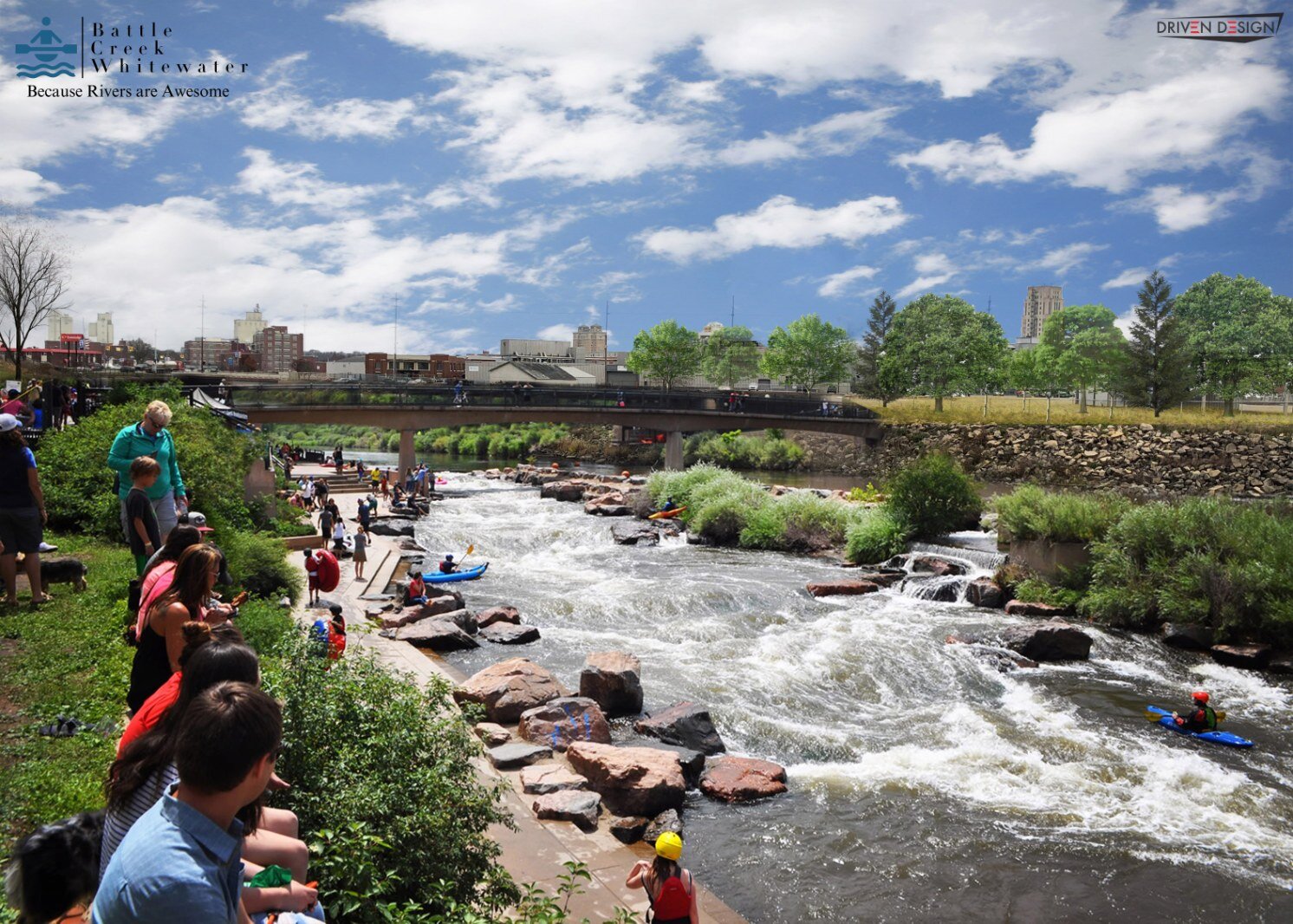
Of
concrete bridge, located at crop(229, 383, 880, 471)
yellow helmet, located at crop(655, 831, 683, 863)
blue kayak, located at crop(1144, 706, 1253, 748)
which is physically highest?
concrete bridge, located at crop(229, 383, 880, 471)

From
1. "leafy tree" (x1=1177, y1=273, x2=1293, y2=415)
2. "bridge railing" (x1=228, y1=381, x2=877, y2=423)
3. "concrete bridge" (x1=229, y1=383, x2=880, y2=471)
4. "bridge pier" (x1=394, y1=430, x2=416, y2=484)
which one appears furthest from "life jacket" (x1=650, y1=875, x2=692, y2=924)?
"leafy tree" (x1=1177, y1=273, x2=1293, y2=415)

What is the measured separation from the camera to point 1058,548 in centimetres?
2094

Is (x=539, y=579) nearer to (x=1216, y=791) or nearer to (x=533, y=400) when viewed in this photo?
(x=1216, y=791)

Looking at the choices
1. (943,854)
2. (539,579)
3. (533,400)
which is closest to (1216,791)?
(943,854)

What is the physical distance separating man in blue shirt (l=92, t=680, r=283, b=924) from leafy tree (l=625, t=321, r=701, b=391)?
313 ft

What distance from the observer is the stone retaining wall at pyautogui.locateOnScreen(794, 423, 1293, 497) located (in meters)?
42.4

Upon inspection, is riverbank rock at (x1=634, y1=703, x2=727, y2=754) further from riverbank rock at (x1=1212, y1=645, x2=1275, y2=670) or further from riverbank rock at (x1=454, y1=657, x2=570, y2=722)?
riverbank rock at (x1=1212, y1=645, x2=1275, y2=670)

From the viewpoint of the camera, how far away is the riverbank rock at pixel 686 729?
37.0ft

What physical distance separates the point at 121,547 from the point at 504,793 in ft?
32.6

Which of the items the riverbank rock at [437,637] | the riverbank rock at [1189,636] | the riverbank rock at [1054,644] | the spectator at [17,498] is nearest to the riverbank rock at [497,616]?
the riverbank rock at [437,637]

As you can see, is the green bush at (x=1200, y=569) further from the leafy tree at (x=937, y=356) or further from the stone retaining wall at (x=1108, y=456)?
the leafy tree at (x=937, y=356)

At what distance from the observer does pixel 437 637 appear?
609 inches

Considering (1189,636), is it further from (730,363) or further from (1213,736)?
(730,363)

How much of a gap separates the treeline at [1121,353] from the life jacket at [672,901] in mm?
55530
